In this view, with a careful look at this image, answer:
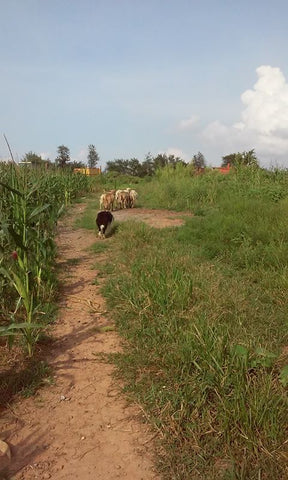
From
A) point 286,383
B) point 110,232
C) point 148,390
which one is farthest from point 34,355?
point 110,232

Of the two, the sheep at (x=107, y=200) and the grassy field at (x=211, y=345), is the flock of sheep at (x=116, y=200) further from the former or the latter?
the grassy field at (x=211, y=345)

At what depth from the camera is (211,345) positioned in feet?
7.48

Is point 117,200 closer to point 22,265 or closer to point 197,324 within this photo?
point 22,265

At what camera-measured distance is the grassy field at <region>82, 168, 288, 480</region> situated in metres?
1.76

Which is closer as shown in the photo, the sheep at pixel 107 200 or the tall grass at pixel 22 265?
the tall grass at pixel 22 265

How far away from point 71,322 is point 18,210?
4.05 ft

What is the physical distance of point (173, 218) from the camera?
932 centimetres

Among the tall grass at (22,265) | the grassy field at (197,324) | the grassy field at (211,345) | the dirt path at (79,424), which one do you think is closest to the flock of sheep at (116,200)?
the grassy field at (197,324)

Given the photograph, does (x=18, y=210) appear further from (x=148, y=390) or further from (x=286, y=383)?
(x=286, y=383)

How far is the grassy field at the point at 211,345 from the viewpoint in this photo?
1.76 metres

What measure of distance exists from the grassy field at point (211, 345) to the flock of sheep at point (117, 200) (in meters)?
5.47

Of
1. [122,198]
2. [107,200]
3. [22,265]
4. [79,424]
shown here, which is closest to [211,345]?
[79,424]

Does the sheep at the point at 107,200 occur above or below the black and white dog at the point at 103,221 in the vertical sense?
above

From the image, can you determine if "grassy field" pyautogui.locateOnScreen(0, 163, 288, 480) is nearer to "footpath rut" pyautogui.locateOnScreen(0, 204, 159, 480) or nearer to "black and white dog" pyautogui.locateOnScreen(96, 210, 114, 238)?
"footpath rut" pyautogui.locateOnScreen(0, 204, 159, 480)
